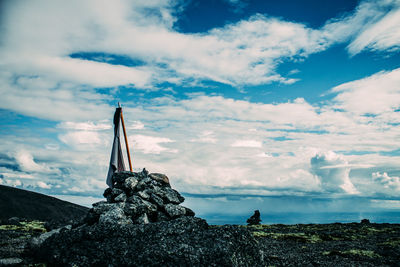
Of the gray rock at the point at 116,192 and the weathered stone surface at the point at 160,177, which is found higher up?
the weathered stone surface at the point at 160,177

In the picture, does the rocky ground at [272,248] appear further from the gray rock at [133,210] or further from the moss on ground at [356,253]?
the gray rock at [133,210]

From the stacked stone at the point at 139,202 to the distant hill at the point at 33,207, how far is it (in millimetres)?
26808

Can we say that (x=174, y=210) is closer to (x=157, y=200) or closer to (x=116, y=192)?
(x=157, y=200)

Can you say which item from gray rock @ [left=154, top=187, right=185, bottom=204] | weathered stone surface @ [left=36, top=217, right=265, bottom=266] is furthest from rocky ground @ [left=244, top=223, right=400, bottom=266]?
gray rock @ [left=154, top=187, right=185, bottom=204]

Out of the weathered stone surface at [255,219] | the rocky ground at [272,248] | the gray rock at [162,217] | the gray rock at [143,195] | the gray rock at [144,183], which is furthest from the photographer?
the weathered stone surface at [255,219]

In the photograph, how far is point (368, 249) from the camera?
19.5 meters

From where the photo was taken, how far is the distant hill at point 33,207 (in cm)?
4522

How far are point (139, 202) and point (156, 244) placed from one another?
20.1 feet

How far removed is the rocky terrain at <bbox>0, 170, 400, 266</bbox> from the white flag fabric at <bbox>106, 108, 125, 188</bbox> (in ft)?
4.35

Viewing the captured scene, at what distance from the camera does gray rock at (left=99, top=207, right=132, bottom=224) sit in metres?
15.3

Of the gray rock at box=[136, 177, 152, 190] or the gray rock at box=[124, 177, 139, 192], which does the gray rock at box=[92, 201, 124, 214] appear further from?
the gray rock at box=[136, 177, 152, 190]

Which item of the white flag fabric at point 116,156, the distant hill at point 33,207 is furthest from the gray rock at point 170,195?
the distant hill at point 33,207

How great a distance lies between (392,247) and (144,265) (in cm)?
1807

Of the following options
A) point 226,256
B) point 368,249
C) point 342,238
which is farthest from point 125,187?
point 342,238
